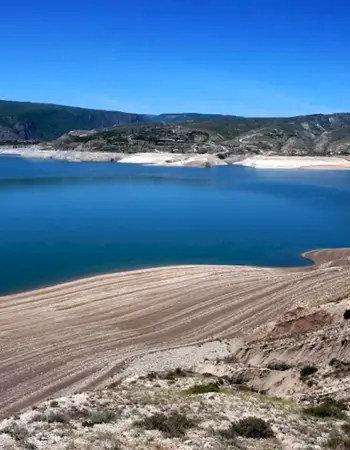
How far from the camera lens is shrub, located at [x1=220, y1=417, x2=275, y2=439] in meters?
10.9

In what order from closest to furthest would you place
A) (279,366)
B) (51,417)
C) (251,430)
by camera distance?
(251,430) < (51,417) < (279,366)

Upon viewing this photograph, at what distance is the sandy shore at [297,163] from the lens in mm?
143125

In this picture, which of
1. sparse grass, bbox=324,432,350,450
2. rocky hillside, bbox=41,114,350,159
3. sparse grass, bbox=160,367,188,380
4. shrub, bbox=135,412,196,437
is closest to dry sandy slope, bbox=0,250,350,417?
sparse grass, bbox=160,367,188,380

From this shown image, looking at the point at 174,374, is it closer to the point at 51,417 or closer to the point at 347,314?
the point at 51,417

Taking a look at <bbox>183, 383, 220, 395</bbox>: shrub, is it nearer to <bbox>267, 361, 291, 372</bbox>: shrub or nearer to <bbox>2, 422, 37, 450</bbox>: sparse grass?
<bbox>267, 361, 291, 372</bbox>: shrub

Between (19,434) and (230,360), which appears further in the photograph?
(230,360)

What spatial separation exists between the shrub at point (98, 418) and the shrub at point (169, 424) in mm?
655

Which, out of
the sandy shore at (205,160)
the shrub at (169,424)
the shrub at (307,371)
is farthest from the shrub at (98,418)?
the sandy shore at (205,160)

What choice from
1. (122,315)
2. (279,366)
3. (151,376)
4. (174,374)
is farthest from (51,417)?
(122,315)

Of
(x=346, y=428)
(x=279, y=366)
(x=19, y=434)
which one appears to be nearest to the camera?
(x=19, y=434)

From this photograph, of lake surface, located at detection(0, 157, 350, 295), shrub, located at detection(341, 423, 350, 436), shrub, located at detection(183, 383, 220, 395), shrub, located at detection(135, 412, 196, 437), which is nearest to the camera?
shrub, located at detection(135, 412, 196, 437)

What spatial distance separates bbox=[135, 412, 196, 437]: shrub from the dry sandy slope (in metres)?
6.58

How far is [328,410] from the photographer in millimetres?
12422

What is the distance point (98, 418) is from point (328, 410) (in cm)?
499
